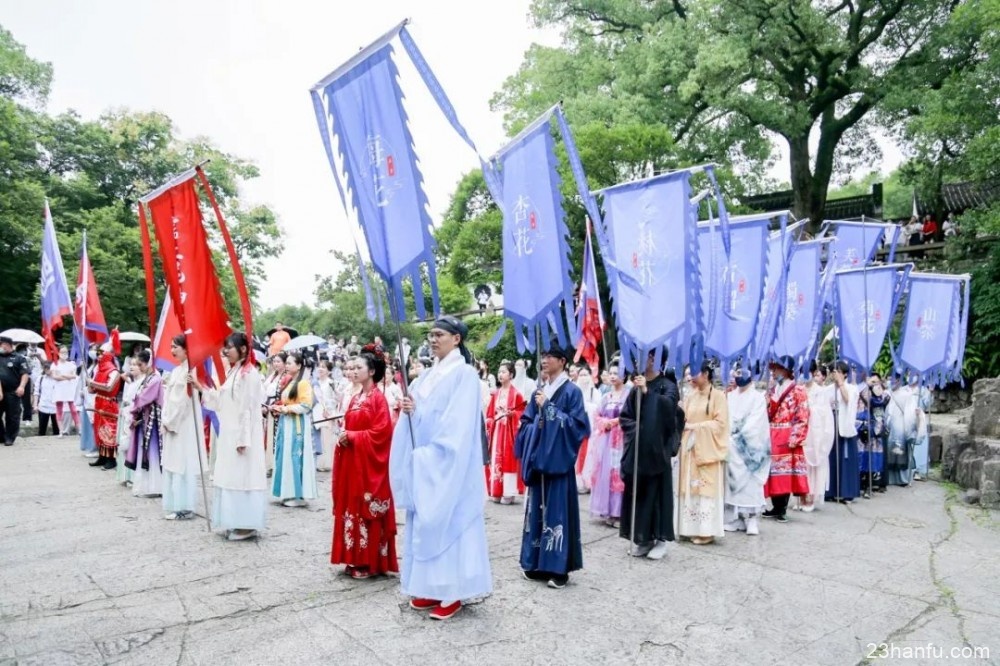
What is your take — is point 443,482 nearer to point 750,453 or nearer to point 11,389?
point 750,453

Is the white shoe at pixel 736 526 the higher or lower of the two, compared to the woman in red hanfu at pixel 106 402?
lower

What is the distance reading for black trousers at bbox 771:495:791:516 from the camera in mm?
7750

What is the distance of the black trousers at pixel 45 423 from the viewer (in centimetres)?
1379

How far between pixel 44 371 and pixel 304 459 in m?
8.66

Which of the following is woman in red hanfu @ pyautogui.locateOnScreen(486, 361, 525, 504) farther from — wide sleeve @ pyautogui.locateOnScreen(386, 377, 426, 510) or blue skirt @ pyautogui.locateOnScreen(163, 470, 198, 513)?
wide sleeve @ pyautogui.locateOnScreen(386, 377, 426, 510)

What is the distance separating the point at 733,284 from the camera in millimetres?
7613

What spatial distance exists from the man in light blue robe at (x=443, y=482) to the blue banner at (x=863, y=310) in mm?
6963

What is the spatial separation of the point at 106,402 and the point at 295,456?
13.2 feet

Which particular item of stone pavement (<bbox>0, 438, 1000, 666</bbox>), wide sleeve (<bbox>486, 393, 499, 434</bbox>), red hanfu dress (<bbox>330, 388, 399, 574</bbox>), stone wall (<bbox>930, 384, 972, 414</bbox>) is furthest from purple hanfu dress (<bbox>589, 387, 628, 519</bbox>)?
stone wall (<bbox>930, 384, 972, 414</bbox>)

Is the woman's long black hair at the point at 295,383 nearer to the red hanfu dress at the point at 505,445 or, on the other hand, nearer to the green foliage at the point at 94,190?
the red hanfu dress at the point at 505,445

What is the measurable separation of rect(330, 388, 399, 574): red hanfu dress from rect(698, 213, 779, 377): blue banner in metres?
3.39

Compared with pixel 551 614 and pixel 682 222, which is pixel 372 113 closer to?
pixel 682 222

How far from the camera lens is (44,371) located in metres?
13.2

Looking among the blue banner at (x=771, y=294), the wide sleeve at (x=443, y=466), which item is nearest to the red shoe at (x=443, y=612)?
the wide sleeve at (x=443, y=466)
